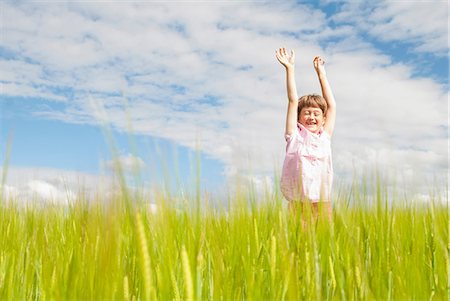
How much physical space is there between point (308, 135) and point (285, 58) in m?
0.60

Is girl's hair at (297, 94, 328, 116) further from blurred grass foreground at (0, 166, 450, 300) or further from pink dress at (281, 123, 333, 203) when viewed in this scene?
blurred grass foreground at (0, 166, 450, 300)

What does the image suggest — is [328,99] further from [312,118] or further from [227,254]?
[227,254]

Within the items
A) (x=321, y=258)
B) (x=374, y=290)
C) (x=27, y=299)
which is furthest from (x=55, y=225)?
(x=374, y=290)

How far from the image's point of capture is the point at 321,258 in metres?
1.69

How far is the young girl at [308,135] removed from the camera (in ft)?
11.0

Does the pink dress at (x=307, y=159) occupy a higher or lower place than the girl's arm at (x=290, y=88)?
lower

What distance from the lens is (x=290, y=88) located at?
355 cm

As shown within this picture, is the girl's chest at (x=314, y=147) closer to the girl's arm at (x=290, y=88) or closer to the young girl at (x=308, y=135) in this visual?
the young girl at (x=308, y=135)

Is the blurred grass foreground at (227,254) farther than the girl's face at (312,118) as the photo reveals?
No

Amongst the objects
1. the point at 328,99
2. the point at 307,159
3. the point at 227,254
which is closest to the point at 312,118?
the point at 328,99

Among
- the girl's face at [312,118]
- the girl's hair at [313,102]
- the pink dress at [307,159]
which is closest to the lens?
the pink dress at [307,159]

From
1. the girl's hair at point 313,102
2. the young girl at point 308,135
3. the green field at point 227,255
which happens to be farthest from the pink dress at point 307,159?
the green field at point 227,255

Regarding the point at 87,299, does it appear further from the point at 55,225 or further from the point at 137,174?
the point at 55,225

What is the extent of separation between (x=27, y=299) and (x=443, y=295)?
1.29 metres
